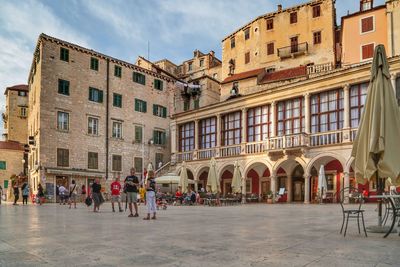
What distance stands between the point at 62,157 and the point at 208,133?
1297cm

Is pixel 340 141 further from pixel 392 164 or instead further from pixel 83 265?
pixel 83 265

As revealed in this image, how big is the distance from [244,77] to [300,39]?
709 centimetres

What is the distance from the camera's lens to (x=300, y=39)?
41.4 metres

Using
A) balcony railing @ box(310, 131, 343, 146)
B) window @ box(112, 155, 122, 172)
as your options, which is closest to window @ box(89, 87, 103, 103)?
window @ box(112, 155, 122, 172)

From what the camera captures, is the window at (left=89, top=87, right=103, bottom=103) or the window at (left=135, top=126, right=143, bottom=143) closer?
the window at (left=89, top=87, right=103, bottom=103)

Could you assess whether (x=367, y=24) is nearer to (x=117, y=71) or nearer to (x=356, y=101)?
(x=356, y=101)

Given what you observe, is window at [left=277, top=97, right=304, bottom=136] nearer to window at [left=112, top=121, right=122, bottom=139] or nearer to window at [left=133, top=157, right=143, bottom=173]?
window at [left=133, top=157, right=143, bottom=173]

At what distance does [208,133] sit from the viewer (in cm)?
3706

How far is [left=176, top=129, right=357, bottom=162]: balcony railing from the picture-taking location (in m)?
27.3

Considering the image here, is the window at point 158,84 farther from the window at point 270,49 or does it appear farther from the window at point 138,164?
the window at point 270,49

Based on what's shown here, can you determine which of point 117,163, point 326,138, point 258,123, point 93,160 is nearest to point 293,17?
point 258,123

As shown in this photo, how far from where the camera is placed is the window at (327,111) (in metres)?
28.0

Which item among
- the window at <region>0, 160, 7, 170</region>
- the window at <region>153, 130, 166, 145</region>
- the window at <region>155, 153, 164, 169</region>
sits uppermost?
the window at <region>153, 130, 166, 145</region>

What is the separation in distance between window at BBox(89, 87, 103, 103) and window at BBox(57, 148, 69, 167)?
5.59m
